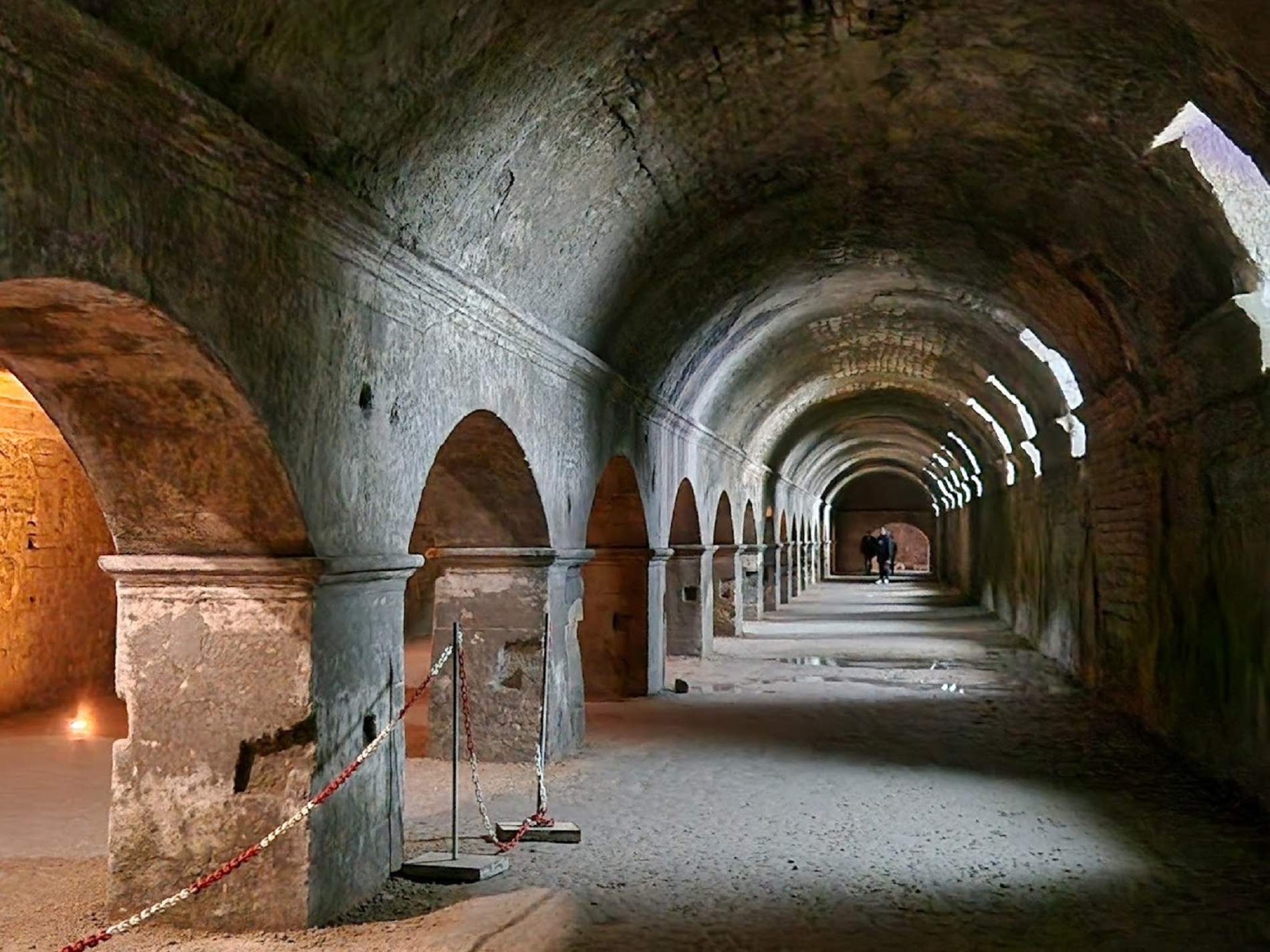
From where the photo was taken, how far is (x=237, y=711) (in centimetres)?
564

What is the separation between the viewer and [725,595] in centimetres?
2020

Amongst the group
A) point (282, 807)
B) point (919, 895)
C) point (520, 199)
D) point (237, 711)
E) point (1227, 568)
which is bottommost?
point (919, 895)

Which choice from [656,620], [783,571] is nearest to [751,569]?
[783,571]

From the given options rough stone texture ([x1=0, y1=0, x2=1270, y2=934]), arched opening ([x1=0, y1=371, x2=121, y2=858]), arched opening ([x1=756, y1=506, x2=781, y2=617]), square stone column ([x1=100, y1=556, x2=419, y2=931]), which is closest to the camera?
rough stone texture ([x1=0, y1=0, x2=1270, y2=934])

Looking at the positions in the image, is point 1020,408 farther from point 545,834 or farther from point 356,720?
point 356,720

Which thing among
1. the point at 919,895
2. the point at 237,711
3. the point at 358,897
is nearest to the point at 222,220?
the point at 237,711

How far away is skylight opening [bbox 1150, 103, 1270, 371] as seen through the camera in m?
7.00

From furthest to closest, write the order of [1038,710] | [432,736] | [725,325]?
[725,325] → [1038,710] → [432,736]

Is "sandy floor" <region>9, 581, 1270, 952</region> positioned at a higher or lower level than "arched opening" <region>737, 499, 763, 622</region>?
lower

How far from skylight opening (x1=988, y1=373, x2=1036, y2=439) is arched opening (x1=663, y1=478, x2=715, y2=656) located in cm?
481

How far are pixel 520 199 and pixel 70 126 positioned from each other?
3671 millimetres

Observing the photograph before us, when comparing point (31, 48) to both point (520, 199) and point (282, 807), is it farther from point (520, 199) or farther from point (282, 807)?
point (520, 199)

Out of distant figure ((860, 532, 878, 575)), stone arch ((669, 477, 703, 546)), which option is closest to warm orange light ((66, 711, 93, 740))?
stone arch ((669, 477, 703, 546))

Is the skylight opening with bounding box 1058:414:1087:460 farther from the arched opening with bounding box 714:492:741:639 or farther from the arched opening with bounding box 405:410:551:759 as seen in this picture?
the arched opening with bounding box 405:410:551:759
